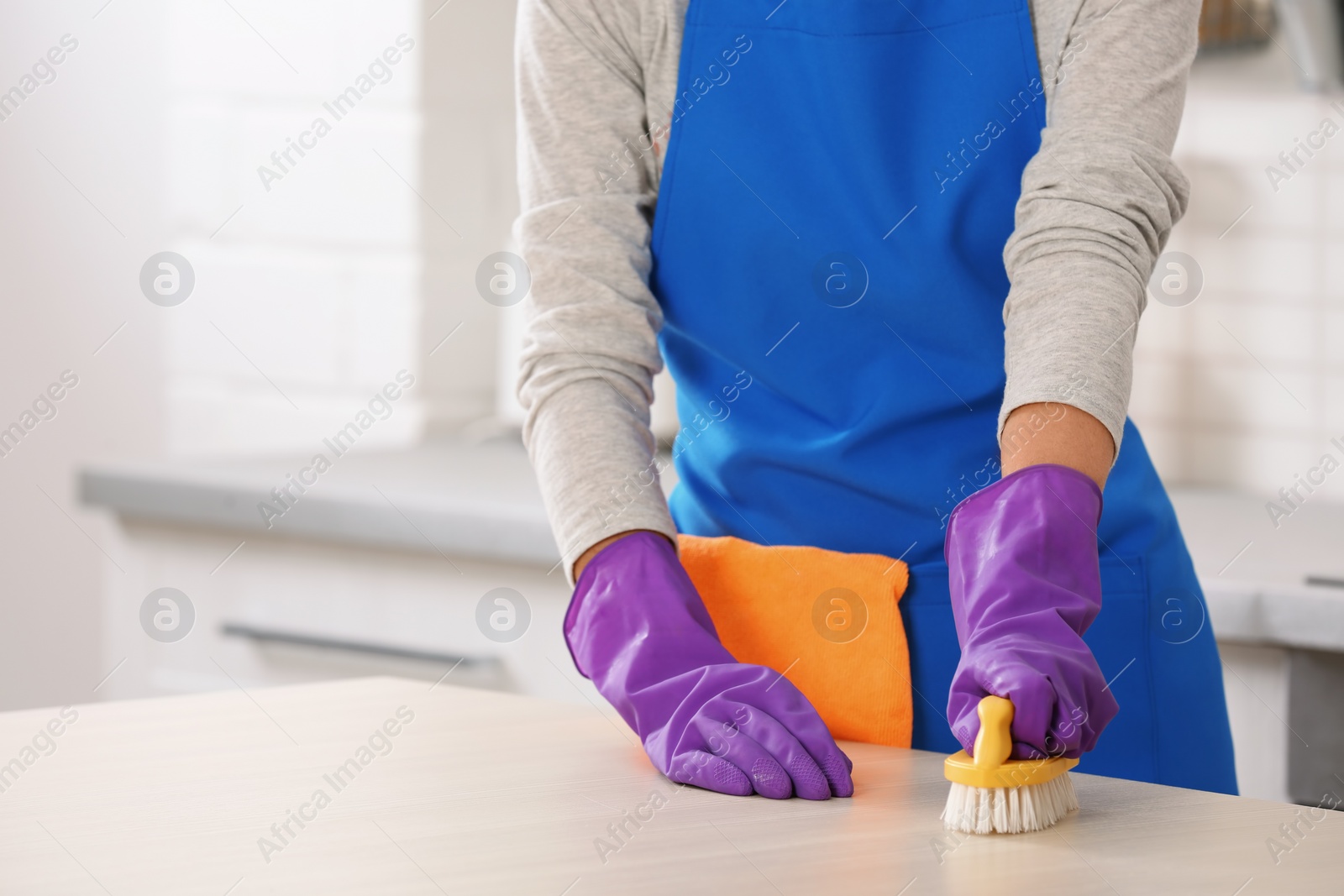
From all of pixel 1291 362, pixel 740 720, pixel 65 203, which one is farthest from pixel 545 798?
pixel 65 203

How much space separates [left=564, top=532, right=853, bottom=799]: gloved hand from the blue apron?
0.12m

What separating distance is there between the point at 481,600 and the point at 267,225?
0.69 meters

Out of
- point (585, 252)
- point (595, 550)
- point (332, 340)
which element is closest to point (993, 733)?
point (595, 550)

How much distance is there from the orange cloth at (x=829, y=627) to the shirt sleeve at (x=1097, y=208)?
124 mm

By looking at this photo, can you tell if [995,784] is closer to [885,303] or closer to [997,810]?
[997,810]

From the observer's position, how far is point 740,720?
0.70 meters

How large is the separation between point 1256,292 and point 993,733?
3.64 ft

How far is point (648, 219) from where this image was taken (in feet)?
3.05

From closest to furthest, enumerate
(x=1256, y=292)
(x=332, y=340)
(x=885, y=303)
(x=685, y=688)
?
(x=685, y=688)
(x=885, y=303)
(x=1256, y=292)
(x=332, y=340)

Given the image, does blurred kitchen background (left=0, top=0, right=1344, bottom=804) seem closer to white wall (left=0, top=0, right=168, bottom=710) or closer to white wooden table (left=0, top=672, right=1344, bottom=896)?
white wall (left=0, top=0, right=168, bottom=710)

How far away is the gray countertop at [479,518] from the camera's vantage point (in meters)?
1.14

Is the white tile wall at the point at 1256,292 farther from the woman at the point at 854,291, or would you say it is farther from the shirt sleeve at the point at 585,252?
the shirt sleeve at the point at 585,252

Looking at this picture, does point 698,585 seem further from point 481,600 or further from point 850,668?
point 481,600

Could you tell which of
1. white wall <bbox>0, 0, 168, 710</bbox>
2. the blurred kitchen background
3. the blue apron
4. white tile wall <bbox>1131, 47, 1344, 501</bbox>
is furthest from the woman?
white wall <bbox>0, 0, 168, 710</bbox>
